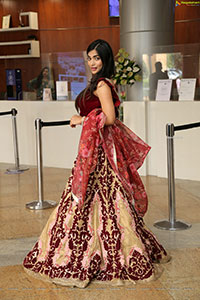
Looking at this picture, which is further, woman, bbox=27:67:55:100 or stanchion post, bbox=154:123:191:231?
woman, bbox=27:67:55:100

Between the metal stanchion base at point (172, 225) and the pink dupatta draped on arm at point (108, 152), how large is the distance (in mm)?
956

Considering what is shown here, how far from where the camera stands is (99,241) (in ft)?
9.87

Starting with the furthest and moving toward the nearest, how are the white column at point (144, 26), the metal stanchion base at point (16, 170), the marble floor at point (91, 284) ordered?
the metal stanchion base at point (16, 170) → the white column at point (144, 26) → the marble floor at point (91, 284)

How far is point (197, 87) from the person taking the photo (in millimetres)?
5809

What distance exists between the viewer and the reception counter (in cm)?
586

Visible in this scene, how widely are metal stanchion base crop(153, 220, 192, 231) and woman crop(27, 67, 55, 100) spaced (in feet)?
11.3

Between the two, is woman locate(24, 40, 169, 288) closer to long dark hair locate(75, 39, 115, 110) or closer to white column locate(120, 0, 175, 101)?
long dark hair locate(75, 39, 115, 110)

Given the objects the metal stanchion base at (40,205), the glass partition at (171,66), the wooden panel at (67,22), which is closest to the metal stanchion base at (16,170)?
the metal stanchion base at (40,205)

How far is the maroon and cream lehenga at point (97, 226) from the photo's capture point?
2.97 metres

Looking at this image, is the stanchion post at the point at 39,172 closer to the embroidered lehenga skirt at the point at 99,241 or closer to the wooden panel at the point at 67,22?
the embroidered lehenga skirt at the point at 99,241

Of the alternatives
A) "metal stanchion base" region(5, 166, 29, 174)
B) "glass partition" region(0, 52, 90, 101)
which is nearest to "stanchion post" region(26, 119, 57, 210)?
"metal stanchion base" region(5, 166, 29, 174)

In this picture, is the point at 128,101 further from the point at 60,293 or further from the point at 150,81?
the point at 60,293

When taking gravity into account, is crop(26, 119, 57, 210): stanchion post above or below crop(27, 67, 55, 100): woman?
below

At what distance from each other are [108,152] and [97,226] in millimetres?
479
